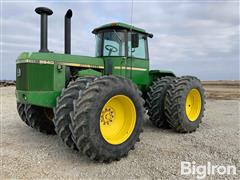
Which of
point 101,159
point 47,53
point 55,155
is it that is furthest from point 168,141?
point 47,53

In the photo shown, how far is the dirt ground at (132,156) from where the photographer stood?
151 inches

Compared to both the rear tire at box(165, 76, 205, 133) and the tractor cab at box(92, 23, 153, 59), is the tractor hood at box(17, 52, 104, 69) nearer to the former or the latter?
the tractor cab at box(92, 23, 153, 59)

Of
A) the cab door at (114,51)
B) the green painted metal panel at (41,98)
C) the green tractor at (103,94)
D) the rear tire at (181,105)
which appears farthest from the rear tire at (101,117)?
the rear tire at (181,105)

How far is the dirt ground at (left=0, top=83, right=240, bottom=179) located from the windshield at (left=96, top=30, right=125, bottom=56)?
204 centimetres

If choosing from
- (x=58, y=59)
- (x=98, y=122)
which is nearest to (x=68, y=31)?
(x=58, y=59)

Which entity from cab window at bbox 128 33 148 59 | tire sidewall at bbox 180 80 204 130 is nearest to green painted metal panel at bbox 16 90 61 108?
cab window at bbox 128 33 148 59

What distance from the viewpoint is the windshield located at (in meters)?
5.87

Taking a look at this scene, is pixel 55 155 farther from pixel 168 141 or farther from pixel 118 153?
pixel 168 141

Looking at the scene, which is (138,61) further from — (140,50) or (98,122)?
(98,122)

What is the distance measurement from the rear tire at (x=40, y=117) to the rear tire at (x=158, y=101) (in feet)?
7.85

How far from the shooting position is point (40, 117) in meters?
5.86

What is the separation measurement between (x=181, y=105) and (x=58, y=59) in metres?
2.96

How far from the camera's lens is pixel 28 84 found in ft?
15.5

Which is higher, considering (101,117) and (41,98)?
(41,98)
